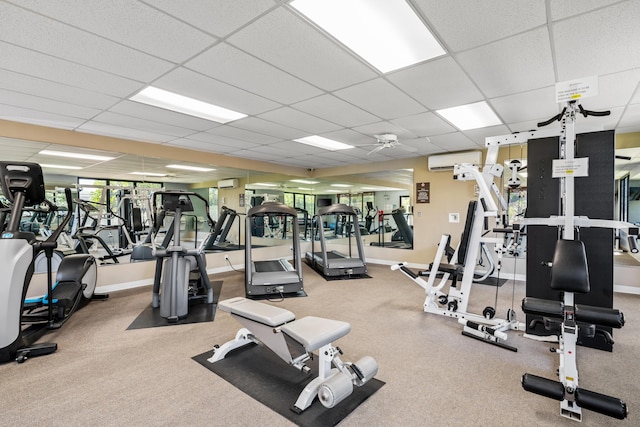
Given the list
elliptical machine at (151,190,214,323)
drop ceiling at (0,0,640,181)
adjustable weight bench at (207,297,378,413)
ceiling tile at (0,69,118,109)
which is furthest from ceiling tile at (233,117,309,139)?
adjustable weight bench at (207,297,378,413)

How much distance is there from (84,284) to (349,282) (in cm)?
385

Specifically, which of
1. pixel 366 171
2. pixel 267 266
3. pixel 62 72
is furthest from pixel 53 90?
pixel 366 171

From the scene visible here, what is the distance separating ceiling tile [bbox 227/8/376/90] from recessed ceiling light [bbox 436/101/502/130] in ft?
4.87

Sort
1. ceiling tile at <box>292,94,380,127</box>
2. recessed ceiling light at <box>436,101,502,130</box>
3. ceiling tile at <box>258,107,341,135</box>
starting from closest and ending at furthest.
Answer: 1. ceiling tile at <box>292,94,380,127</box>
2. recessed ceiling light at <box>436,101,502,130</box>
3. ceiling tile at <box>258,107,341,135</box>

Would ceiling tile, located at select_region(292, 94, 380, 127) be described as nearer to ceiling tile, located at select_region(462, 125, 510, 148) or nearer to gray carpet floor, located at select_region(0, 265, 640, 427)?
ceiling tile, located at select_region(462, 125, 510, 148)

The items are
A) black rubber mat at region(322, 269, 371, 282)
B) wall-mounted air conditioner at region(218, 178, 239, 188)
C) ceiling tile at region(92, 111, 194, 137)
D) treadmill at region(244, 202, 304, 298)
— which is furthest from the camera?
wall-mounted air conditioner at region(218, 178, 239, 188)

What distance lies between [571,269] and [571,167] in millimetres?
701

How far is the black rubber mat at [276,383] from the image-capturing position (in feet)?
6.17

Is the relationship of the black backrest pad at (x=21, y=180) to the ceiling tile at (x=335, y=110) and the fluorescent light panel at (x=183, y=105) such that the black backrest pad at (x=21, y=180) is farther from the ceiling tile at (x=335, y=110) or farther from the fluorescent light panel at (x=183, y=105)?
the ceiling tile at (x=335, y=110)

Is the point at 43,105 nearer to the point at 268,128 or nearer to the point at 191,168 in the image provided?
the point at 268,128

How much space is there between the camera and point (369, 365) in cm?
204

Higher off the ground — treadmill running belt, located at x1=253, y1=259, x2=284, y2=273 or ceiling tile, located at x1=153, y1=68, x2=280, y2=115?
ceiling tile, located at x1=153, y1=68, x2=280, y2=115

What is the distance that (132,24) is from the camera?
187 centimetres

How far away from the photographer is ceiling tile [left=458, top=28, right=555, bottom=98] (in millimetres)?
2107
